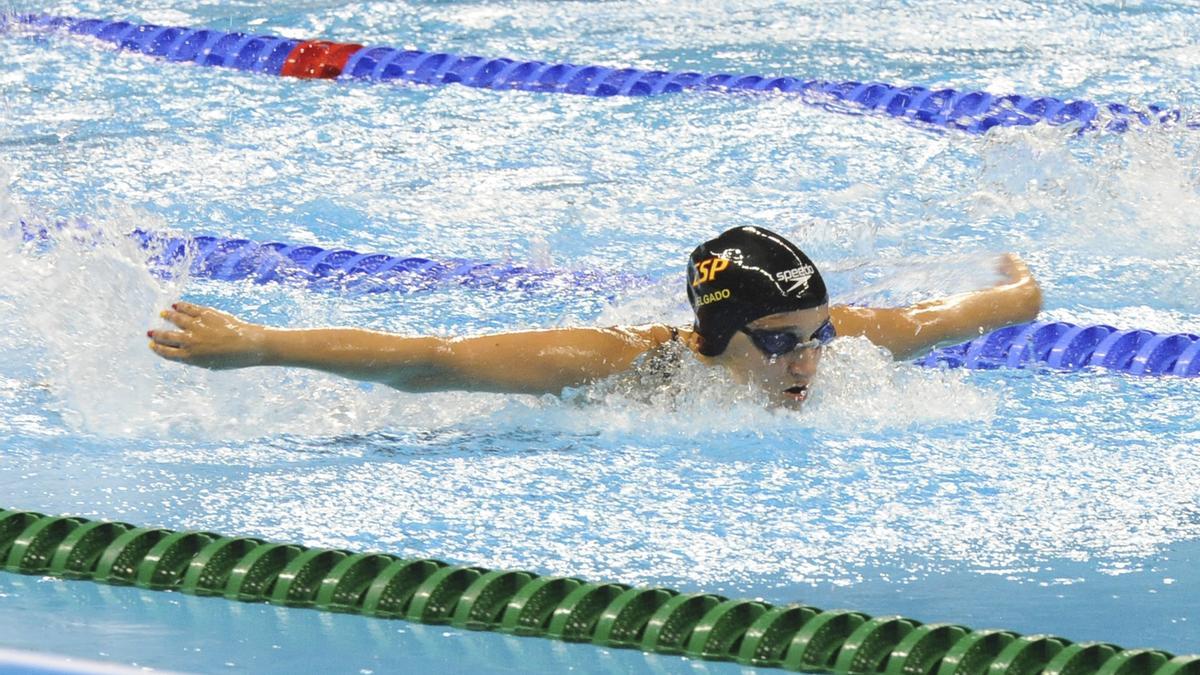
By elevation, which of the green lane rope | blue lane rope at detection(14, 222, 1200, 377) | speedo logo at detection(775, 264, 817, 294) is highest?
blue lane rope at detection(14, 222, 1200, 377)

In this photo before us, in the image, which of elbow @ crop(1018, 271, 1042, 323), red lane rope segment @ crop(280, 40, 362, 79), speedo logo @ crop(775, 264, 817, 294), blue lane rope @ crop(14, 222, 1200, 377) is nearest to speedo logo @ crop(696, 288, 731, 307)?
speedo logo @ crop(775, 264, 817, 294)

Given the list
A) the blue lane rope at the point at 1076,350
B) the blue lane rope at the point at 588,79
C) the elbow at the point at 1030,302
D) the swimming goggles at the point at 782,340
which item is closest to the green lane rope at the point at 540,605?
the swimming goggles at the point at 782,340

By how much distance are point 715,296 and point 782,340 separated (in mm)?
164

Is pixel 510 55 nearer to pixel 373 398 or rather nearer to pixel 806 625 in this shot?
pixel 373 398

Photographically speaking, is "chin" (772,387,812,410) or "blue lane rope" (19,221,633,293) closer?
"chin" (772,387,812,410)

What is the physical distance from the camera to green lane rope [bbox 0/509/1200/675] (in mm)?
2709

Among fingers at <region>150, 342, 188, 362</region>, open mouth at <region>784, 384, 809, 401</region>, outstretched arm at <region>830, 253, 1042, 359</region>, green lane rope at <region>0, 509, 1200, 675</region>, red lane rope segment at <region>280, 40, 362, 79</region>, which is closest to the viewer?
green lane rope at <region>0, 509, 1200, 675</region>

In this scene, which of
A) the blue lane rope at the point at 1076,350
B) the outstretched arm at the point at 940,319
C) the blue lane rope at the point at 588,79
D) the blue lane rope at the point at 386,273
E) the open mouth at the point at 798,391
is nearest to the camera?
the open mouth at the point at 798,391

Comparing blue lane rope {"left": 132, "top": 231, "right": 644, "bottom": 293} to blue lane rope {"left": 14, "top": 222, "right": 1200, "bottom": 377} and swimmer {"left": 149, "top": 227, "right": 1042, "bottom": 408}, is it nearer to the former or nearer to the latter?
blue lane rope {"left": 14, "top": 222, "right": 1200, "bottom": 377}

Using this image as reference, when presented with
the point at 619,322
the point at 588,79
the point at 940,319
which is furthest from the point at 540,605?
the point at 588,79

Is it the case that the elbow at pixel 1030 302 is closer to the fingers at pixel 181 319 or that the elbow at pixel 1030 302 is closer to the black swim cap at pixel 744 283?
the black swim cap at pixel 744 283

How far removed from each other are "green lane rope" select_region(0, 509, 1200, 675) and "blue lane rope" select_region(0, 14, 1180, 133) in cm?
372

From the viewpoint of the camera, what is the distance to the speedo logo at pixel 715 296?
11.9 ft

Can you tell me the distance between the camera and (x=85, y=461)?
3.75m
